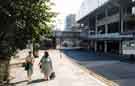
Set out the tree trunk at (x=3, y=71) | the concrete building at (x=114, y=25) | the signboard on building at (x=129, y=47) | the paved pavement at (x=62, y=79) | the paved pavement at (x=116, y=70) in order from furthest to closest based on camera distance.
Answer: the concrete building at (x=114, y=25), the signboard on building at (x=129, y=47), the paved pavement at (x=116, y=70), the tree trunk at (x=3, y=71), the paved pavement at (x=62, y=79)

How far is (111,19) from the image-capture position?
2869 inches

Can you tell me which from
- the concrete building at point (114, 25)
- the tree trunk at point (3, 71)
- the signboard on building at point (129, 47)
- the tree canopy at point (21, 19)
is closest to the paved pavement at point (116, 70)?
the tree canopy at point (21, 19)

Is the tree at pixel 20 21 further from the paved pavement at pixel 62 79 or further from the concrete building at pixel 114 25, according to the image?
the concrete building at pixel 114 25

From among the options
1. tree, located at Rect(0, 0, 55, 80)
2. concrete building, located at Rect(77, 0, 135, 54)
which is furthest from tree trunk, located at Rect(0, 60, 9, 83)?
concrete building, located at Rect(77, 0, 135, 54)

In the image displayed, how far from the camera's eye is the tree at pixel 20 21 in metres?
14.6

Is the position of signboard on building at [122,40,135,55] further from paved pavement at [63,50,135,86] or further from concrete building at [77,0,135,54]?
paved pavement at [63,50,135,86]

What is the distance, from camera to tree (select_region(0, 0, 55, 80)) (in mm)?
14633

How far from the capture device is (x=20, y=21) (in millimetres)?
15891

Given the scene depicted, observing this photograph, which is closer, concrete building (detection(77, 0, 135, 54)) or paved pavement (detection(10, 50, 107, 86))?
paved pavement (detection(10, 50, 107, 86))

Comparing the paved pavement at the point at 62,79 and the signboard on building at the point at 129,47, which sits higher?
the signboard on building at the point at 129,47

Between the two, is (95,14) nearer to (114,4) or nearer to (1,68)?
(114,4)

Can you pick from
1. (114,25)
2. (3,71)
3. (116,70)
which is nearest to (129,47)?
(114,25)

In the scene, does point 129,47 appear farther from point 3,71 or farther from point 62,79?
point 3,71

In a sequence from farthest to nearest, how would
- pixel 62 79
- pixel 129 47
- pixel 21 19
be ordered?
1. pixel 129 47
2. pixel 62 79
3. pixel 21 19
